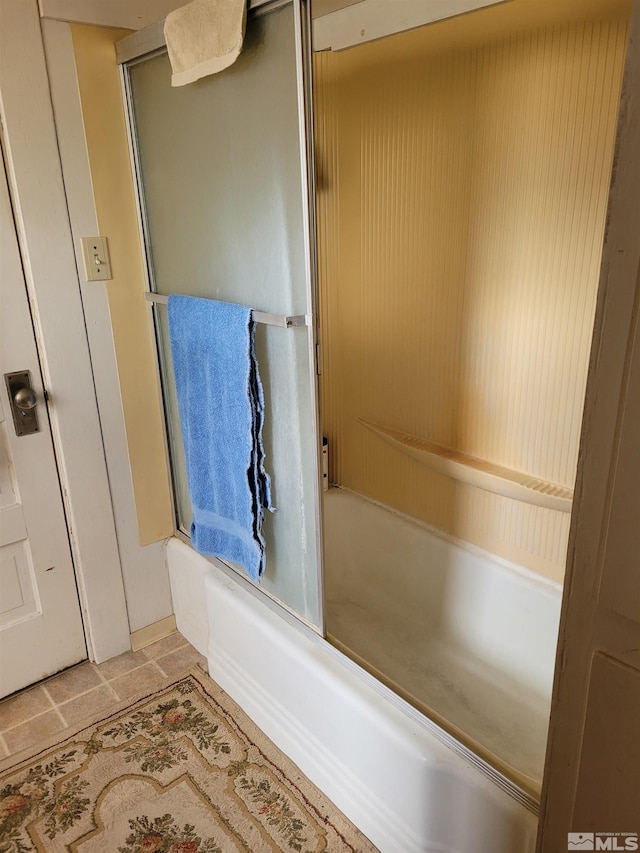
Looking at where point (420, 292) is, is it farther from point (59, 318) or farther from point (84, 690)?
point (84, 690)

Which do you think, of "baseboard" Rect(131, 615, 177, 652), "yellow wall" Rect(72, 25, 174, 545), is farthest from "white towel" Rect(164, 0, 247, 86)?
"baseboard" Rect(131, 615, 177, 652)

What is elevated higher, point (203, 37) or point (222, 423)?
point (203, 37)

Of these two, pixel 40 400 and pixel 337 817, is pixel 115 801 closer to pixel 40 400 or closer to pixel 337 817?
pixel 337 817

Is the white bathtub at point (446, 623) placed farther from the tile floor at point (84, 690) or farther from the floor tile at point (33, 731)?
the floor tile at point (33, 731)

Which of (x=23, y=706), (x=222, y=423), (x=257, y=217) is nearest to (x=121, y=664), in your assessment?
(x=23, y=706)

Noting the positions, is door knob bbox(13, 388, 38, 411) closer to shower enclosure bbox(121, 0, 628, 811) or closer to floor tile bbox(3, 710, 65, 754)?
shower enclosure bbox(121, 0, 628, 811)

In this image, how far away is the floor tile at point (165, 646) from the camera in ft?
7.05

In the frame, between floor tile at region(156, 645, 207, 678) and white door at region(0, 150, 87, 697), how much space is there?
27 centimetres

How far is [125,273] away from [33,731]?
1382 mm

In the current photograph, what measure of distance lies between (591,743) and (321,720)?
35.9 inches

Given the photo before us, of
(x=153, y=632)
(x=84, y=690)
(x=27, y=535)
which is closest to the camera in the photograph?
(x=27, y=535)

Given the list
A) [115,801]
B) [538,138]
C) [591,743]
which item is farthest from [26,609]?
[538,138]

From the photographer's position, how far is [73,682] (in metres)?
2.02

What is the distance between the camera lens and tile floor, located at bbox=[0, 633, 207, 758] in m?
1.85
